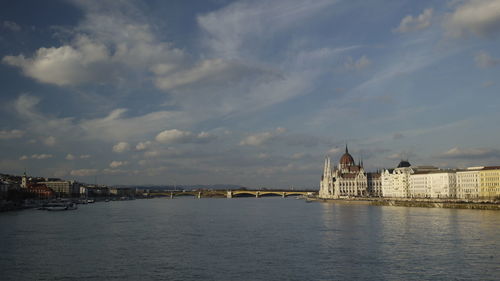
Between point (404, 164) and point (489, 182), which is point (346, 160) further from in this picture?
point (489, 182)

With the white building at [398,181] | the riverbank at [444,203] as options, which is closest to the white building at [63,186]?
the riverbank at [444,203]

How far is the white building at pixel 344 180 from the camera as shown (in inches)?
6073

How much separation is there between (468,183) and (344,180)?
56.2 meters

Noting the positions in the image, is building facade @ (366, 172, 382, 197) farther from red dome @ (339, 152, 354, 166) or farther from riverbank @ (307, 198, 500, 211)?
riverbank @ (307, 198, 500, 211)

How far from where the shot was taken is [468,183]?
336ft

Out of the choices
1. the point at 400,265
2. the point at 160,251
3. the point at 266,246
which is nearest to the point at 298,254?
the point at 266,246

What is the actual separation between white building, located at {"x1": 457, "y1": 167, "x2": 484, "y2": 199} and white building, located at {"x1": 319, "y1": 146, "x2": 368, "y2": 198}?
45.9m

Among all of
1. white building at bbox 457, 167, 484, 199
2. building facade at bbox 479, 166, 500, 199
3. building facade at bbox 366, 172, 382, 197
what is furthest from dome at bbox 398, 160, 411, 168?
building facade at bbox 479, 166, 500, 199

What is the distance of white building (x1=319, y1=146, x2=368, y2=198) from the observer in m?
154

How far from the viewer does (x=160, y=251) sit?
32094mm

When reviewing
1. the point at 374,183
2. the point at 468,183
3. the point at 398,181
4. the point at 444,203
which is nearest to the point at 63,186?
the point at 374,183

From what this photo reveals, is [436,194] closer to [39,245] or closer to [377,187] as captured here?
[377,187]

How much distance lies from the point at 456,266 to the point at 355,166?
138m

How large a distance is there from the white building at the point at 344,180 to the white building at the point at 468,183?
151 feet
